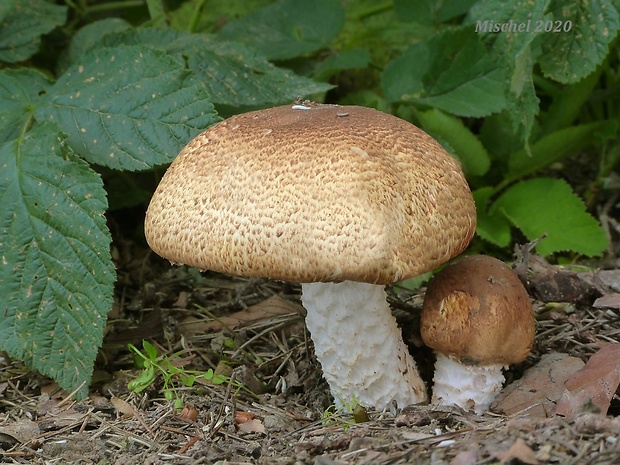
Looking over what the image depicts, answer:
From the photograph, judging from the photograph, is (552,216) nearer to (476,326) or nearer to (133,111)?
(476,326)

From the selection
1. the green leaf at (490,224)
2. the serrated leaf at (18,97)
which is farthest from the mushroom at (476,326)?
the serrated leaf at (18,97)

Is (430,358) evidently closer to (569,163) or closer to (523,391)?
(523,391)

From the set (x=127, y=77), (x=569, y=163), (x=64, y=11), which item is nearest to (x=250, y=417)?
(x=127, y=77)

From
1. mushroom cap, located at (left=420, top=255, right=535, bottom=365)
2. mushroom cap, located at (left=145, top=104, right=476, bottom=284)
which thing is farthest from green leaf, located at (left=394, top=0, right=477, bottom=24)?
mushroom cap, located at (left=420, top=255, right=535, bottom=365)

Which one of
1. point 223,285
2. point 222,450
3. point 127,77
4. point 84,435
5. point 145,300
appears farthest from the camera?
point 223,285

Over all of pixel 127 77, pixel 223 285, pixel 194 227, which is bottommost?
pixel 223 285

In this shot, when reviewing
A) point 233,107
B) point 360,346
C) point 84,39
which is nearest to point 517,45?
point 233,107
